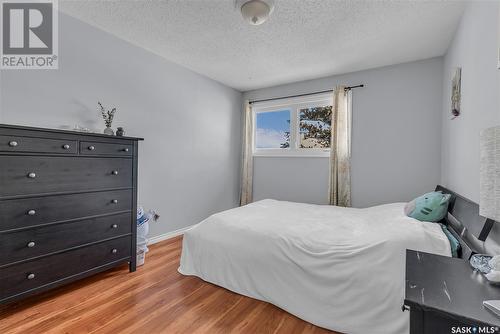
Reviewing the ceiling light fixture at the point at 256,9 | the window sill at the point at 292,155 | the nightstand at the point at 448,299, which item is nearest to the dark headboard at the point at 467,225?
the nightstand at the point at 448,299

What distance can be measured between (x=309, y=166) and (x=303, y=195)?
495mm

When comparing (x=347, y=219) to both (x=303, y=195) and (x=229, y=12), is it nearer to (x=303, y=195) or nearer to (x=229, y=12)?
(x=303, y=195)

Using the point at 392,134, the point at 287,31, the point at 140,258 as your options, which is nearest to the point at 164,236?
the point at 140,258

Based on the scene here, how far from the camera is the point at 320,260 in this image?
5.51 ft

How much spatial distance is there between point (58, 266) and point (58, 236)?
0.78 ft

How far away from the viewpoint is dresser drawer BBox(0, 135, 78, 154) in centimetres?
157

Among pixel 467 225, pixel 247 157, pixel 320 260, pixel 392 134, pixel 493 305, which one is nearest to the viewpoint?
pixel 493 305

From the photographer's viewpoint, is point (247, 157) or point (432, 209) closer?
point (432, 209)

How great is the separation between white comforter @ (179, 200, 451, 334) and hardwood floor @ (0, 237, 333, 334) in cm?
13

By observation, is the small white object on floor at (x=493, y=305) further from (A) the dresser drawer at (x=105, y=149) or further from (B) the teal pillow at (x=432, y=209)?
(A) the dresser drawer at (x=105, y=149)

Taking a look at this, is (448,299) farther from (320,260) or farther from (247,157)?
(247,157)

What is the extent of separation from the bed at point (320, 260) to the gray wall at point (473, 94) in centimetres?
51

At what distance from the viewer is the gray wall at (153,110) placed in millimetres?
2180

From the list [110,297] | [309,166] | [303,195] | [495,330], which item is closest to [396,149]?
[309,166]
